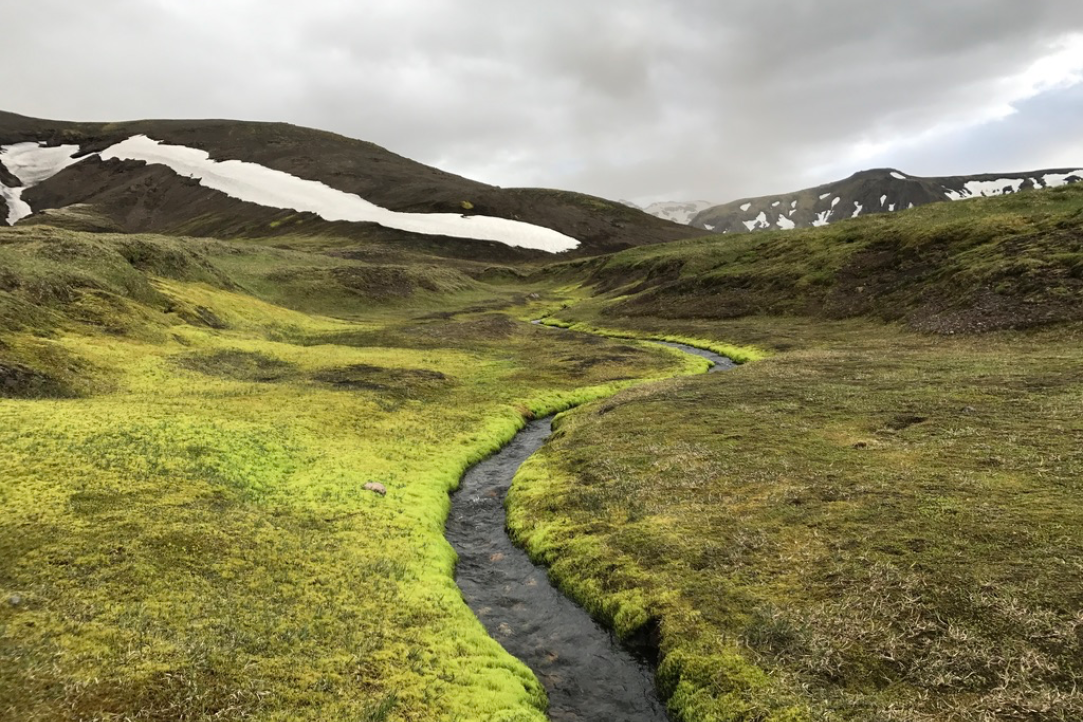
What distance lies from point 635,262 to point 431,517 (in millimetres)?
126023

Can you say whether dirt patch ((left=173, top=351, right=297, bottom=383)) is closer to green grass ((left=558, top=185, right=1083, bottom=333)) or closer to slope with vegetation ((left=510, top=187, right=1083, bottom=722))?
slope with vegetation ((left=510, top=187, right=1083, bottom=722))

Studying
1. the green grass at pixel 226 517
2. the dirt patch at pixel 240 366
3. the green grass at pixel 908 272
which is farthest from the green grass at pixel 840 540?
the dirt patch at pixel 240 366

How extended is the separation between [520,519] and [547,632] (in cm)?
798

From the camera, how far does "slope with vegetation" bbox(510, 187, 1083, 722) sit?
47.5ft

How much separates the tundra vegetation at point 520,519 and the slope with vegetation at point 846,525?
0.12 meters

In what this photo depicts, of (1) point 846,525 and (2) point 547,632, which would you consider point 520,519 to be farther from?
(1) point 846,525

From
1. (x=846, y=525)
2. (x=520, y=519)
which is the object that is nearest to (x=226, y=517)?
(x=520, y=519)

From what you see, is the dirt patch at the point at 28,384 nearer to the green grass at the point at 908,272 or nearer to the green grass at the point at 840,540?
the green grass at the point at 840,540

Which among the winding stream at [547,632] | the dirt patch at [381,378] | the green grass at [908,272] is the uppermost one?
the green grass at [908,272]

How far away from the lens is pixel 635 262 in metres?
146

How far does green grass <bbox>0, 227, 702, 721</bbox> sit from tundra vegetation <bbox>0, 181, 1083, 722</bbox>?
107 millimetres

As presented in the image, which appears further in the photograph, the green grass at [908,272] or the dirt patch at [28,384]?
the green grass at [908,272]

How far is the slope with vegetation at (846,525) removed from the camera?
14.5 m

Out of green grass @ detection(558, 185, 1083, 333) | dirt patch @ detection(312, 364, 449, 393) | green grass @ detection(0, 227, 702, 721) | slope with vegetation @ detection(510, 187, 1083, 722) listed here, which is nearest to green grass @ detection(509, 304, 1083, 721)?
slope with vegetation @ detection(510, 187, 1083, 722)
